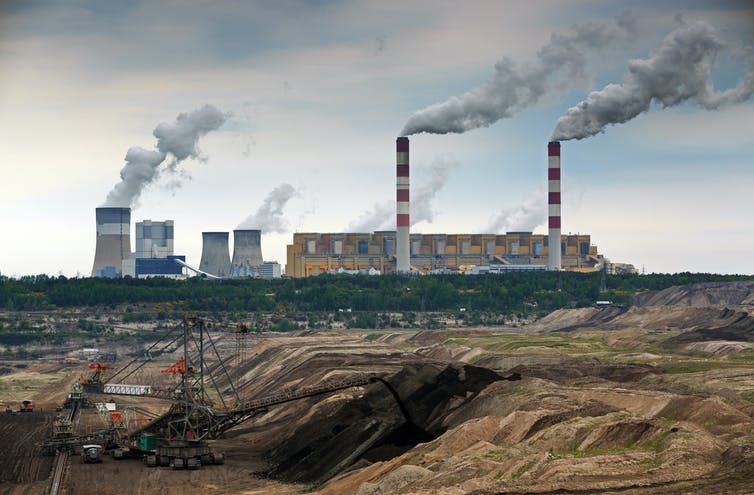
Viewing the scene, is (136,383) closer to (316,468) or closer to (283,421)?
(283,421)

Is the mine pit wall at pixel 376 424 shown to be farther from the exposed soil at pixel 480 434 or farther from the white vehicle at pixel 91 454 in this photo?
the white vehicle at pixel 91 454

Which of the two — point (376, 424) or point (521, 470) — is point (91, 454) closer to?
point (376, 424)

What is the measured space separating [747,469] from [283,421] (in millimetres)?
51282

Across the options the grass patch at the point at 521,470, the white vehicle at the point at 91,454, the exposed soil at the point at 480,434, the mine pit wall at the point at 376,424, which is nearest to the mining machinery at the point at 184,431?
the white vehicle at the point at 91,454

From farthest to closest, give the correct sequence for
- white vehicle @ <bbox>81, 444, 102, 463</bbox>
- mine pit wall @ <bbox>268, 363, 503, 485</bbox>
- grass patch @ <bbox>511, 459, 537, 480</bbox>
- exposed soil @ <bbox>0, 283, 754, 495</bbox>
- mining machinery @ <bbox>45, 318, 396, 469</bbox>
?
white vehicle @ <bbox>81, 444, 102, 463</bbox> → mining machinery @ <bbox>45, 318, 396, 469</bbox> → mine pit wall @ <bbox>268, 363, 503, 485</bbox> → exposed soil @ <bbox>0, 283, 754, 495</bbox> → grass patch @ <bbox>511, 459, 537, 480</bbox>

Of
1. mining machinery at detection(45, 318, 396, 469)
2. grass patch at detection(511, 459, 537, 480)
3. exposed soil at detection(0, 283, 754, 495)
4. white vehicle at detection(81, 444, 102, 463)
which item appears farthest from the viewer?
white vehicle at detection(81, 444, 102, 463)

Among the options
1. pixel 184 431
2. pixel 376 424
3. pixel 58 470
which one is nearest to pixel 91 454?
pixel 58 470

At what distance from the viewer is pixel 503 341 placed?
168m

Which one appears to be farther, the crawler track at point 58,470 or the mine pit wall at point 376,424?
the mine pit wall at point 376,424

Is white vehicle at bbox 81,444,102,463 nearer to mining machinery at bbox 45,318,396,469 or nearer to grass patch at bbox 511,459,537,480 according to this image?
mining machinery at bbox 45,318,396,469

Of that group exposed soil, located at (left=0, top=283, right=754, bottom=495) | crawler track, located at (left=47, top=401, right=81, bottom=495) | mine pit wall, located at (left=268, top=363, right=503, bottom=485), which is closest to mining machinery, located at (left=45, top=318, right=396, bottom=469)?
crawler track, located at (left=47, top=401, right=81, bottom=495)

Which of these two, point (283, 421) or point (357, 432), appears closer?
point (357, 432)

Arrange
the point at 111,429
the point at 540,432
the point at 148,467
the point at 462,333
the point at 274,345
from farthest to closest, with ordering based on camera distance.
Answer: the point at 462,333 → the point at 274,345 → the point at 111,429 → the point at 148,467 → the point at 540,432

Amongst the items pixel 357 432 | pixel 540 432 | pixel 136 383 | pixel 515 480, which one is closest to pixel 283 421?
pixel 357 432
